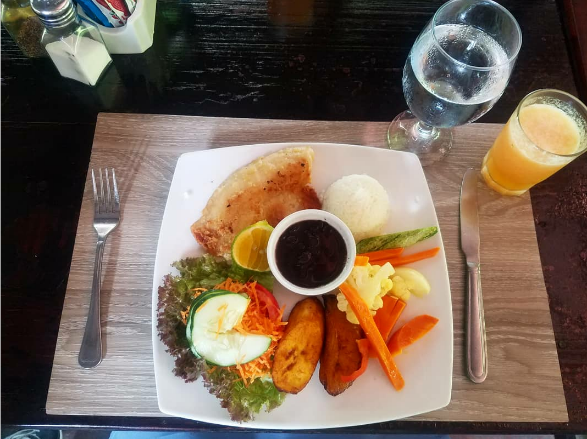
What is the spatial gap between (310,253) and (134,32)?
1224 millimetres

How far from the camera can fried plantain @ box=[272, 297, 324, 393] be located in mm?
1280

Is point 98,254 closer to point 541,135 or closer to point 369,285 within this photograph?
point 369,285

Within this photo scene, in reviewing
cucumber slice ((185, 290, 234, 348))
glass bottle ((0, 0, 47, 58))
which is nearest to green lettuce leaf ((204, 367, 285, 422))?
cucumber slice ((185, 290, 234, 348))

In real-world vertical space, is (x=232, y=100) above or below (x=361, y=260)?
above

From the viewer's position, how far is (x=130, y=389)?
1.40 m

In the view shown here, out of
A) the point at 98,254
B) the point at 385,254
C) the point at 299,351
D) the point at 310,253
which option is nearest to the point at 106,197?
the point at 98,254

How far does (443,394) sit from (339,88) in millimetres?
1283

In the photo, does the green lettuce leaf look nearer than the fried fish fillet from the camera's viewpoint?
Yes

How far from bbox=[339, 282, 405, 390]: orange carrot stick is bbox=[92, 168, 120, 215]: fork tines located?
89cm

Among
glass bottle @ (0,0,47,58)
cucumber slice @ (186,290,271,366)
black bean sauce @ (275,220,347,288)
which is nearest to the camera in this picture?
cucumber slice @ (186,290,271,366)

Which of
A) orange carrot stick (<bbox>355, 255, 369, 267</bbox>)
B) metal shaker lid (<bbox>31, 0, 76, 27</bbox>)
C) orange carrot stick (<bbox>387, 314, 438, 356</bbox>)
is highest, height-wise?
metal shaker lid (<bbox>31, 0, 76, 27</bbox>)

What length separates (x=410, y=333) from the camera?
137cm

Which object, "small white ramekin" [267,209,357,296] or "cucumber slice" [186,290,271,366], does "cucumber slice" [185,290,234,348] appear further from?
"small white ramekin" [267,209,357,296]

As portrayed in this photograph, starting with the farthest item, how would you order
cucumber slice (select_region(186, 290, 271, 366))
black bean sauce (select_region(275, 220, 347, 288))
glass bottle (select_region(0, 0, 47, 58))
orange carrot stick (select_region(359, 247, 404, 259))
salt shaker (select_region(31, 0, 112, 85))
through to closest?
1. glass bottle (select_region(0, 0, 47, 58))
2. salt shaker (select_region(31, 0, 112, 85))
3. orange carrot stick (select_region(359, 247, 404, 259))
4. black bean sauce (select_region(275, 220, 347, 288))
5. cucumber slice (select_region(186, 290, 271, 366))
